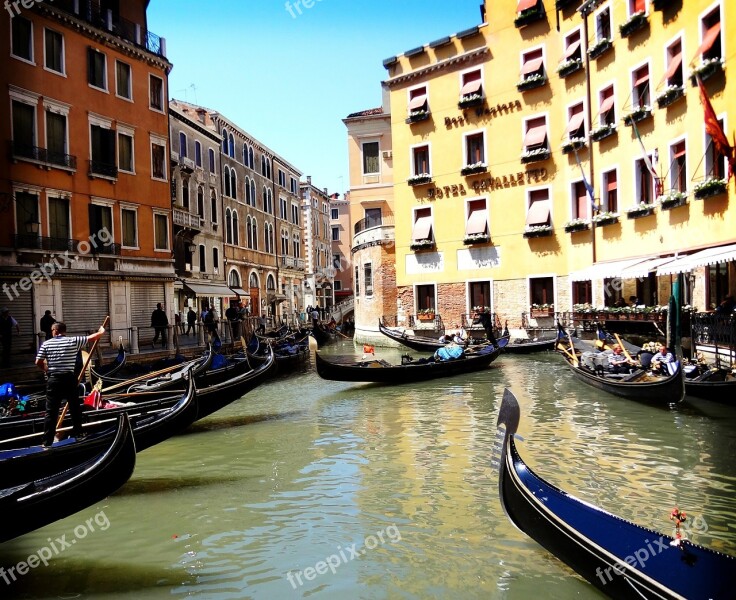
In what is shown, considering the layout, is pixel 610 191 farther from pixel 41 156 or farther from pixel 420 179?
pixel 41 156

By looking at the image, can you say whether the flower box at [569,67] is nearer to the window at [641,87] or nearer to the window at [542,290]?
the window at [641,87]

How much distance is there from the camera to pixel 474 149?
17.6 m

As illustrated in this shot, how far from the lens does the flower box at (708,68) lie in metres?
9.62

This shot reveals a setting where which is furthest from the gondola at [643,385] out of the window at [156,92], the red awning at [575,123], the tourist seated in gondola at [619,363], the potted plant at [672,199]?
the window at [156,92]

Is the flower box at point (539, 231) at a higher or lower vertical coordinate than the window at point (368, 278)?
higher

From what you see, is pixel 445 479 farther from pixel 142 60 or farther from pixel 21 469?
pixel 142 60

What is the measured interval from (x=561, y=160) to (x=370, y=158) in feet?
24.4

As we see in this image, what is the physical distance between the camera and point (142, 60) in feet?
49.3

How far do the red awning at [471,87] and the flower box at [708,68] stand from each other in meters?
7.60

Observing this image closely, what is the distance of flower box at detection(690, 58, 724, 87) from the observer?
9625mm

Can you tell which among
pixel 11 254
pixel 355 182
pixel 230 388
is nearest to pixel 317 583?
pixel 230 388

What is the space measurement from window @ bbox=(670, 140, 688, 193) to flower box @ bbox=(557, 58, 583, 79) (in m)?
4.39

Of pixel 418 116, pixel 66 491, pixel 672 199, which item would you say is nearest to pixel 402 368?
pixel 672 199

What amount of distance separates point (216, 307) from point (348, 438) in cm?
1699
